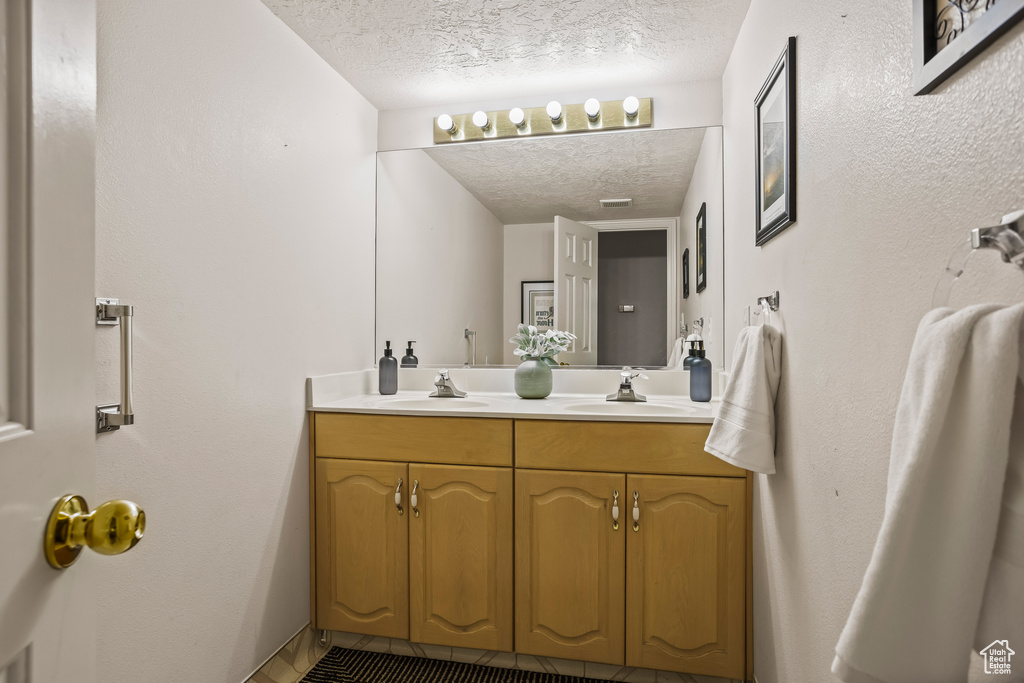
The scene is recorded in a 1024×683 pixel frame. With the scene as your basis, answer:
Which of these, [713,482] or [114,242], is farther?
[713,482]

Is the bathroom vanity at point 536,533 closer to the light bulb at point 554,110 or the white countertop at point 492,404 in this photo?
the white countertop at point 492,404

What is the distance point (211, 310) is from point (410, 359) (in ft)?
3.54

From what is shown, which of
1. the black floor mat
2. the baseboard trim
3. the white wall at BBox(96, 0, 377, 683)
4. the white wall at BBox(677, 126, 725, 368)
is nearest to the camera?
the white wall at BBox(96, 0, 377, 683)

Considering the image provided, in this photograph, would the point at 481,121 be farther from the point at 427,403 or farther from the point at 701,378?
the point at 701,378

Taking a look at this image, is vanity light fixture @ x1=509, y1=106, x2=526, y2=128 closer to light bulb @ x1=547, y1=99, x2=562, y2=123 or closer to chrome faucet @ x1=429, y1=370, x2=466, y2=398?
light bulb @ x1=547, y1=99, x2=562, y2=123

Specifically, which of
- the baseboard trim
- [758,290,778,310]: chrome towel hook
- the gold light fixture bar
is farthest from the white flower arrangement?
the baseboard trim

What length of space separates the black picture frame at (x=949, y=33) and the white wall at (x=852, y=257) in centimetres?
2

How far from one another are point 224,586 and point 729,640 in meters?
1.50

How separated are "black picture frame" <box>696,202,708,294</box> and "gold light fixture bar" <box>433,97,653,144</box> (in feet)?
1.42

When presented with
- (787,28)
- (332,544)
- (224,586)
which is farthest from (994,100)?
(332,544)

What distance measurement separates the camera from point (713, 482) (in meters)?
1.70

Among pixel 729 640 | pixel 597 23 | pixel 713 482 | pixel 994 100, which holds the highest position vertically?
pixel 597 23

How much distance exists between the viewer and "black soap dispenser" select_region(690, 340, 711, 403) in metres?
2.11

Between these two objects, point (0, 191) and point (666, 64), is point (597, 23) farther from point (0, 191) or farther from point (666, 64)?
point (0, 191)
